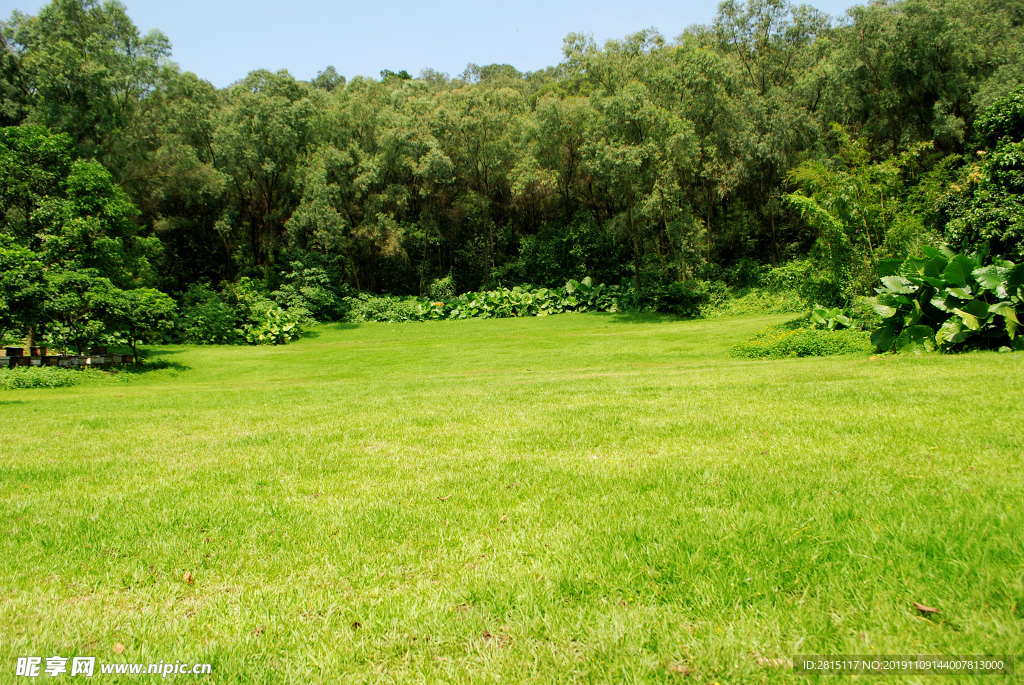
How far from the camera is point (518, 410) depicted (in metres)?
7.08

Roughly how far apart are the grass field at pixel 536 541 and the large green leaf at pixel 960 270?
4.05m

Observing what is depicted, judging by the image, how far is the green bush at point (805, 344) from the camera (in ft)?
41.8

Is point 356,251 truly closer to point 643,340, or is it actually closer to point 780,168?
point 643,340

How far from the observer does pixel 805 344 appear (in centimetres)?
1331

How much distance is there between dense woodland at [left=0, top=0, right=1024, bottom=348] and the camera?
19641 mm

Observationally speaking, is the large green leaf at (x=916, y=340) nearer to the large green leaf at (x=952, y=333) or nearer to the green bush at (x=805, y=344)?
the large green leaf at (x=952, y=333)

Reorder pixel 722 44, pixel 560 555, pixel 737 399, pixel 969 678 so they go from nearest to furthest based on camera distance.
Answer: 1. pixel 969 678
2. pixel 560 555
3. pixel 737 399
4. pixel 722 44

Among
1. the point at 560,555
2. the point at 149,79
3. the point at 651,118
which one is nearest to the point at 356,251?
the point at 149,79

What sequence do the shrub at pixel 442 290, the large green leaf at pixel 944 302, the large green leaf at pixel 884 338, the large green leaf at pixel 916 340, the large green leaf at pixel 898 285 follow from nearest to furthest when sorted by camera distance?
the large green leaf at pixel 944 302, the large green leaf at pixel 916 340, the large green leaf at pixel 898 285, the large green leaf at pixel 884 338, the shrub at pixel 442 290

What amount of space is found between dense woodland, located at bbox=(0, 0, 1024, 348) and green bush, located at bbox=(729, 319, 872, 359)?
10.4 ft

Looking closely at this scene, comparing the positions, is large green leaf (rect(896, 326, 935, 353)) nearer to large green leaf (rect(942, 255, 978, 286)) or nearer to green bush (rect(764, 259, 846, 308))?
large green leaf (rect(942, 255, 978, 286))

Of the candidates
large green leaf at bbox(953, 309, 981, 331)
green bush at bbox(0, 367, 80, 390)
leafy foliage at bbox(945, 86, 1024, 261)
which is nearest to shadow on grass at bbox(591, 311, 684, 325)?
leafy foliage at bbox(945, 86, 1024, 261)

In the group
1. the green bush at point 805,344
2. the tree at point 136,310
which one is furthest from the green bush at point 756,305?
the tree at point 136,310

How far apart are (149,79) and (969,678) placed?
111 ft
